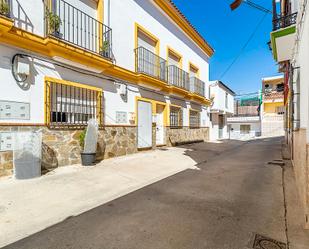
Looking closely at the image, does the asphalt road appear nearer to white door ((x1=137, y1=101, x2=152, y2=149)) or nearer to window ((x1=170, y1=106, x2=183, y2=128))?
white door ((x1=137, y1=101, x2=152, y2=149))

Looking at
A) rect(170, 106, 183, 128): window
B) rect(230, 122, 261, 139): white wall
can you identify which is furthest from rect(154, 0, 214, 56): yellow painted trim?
rect(230, 122, 261, 139): white wall

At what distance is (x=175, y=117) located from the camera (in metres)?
13.0

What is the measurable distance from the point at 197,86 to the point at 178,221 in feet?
44.6

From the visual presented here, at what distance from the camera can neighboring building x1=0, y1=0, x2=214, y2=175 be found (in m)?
5.22

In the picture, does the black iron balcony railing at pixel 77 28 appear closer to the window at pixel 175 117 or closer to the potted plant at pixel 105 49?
the potted plant at pixel 105 49

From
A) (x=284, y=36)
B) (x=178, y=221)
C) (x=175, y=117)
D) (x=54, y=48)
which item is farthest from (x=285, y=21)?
(x=175, y=117)

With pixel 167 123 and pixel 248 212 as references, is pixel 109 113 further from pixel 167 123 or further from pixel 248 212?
pixel 248 212

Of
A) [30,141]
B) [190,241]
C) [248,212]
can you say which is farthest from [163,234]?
[30,141]

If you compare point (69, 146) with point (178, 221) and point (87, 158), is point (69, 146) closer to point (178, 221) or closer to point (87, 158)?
point (87, 158)

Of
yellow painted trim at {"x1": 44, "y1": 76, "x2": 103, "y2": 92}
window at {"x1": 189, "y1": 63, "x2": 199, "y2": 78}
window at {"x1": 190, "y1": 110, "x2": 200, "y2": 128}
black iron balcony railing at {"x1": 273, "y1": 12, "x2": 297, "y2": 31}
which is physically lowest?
window at {"x1": 190, "y1": 110, "x2": 200, "y2": 128}

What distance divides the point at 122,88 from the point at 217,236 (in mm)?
6981

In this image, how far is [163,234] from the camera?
2.63 m

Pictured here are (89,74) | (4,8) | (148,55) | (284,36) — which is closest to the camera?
(4,8)

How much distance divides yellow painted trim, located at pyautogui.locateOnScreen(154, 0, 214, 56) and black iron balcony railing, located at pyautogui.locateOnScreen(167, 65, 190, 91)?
306 cm
